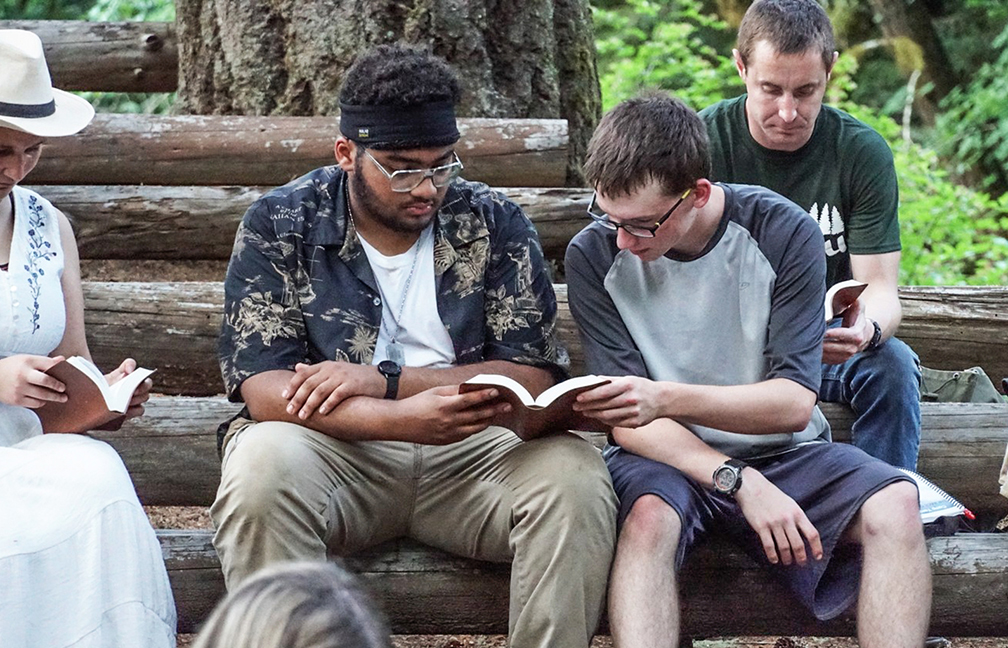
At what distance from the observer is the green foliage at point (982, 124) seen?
11.1m

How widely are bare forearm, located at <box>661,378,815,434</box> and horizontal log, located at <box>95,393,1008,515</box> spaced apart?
711mm

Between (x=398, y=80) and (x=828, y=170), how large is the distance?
1.44 metres

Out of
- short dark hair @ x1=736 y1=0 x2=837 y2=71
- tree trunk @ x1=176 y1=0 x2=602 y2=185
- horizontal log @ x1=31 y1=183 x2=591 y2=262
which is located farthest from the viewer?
tree trunk @ x1=176 y1=0 x2=602 y2=185

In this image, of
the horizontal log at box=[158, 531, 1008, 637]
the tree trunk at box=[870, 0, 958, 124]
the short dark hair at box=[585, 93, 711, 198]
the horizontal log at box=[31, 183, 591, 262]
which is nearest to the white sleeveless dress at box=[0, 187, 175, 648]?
the horizontal log at box=[158, 531, 1008, 637]

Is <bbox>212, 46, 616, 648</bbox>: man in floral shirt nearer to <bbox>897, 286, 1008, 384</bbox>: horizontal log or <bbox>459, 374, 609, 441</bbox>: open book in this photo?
<bbox>459, 374, 609, 441</bbox>: open book

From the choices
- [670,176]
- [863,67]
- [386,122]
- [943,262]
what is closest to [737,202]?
[670,176]

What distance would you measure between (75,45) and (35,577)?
12.8 ft

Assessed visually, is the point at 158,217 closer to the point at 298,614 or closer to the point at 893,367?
the point at 893,367

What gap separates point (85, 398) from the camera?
3.20 meters

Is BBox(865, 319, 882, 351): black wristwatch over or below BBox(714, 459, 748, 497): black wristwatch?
over

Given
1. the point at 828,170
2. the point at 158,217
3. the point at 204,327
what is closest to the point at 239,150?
the point at 158,217

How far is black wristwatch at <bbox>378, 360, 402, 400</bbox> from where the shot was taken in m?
3.40

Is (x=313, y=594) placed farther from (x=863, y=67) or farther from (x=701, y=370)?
(x=863, y=67)

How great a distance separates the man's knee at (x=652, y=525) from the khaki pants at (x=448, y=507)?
5 centimetres
